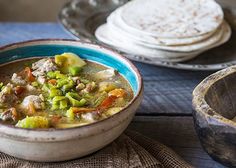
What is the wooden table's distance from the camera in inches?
57.3

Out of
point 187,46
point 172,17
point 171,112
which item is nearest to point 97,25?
point 172,17

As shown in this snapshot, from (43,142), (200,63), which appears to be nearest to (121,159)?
(43,142)

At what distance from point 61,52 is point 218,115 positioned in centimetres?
53

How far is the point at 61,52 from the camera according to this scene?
1.58m

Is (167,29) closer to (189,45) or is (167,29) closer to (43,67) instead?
(189,45)

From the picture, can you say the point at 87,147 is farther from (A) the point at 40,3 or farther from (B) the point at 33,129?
(A) the point at 40,3

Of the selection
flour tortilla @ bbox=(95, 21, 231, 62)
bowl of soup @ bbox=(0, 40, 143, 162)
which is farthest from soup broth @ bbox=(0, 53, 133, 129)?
flour tortilla @ bbox=(95, 21, 231, 62)

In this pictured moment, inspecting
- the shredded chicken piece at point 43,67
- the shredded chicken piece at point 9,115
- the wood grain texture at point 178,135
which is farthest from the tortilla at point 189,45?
the shredded chicken piece at point 9,115

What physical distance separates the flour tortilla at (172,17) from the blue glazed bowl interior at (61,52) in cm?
30

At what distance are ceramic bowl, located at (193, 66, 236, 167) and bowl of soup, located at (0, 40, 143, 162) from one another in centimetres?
16

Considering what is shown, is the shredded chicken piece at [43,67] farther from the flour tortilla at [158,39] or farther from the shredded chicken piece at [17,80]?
the flour tortilla at [158,39]

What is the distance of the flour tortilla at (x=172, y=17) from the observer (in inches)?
71.4

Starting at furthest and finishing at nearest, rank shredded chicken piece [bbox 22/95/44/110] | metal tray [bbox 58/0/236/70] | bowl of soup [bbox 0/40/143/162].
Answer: metal tray [bbox 58/0/236/70]
shredded chicken piece [bbox 22/95/44/110]
bowl of soup [bbox 0/40/143/162]

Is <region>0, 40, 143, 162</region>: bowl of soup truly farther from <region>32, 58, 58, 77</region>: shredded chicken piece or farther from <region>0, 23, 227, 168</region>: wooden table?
<region>0, 23, 227, 168</region>: wooden table
